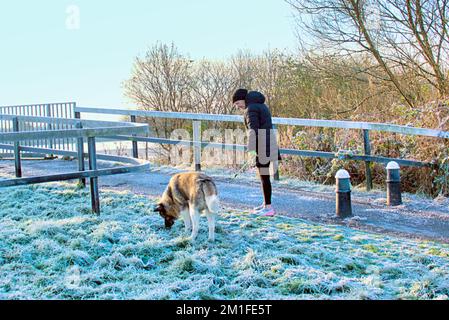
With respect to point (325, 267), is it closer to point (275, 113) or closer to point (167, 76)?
point (275, 113)

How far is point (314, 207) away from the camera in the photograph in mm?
9031

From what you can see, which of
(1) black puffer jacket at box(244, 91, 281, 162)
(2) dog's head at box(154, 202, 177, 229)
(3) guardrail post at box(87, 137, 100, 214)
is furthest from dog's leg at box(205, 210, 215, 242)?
(3) guardrail post at box(87, 137, 100, 214)

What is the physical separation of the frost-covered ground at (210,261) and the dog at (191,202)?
0.18 metres

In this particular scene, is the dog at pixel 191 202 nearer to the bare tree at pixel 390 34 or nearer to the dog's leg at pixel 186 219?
the dog's leg at pixel 186 219

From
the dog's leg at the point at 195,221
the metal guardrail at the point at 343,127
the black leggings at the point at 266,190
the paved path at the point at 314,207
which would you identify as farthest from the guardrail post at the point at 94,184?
the metal guardrail at the point at 343,127

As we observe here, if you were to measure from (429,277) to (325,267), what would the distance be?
0.99 metres

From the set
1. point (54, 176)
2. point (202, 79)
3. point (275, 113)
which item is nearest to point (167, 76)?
point (202, 79)

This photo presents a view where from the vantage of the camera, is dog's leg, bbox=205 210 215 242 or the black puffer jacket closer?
dog's leg, bbox=205 210 215 242

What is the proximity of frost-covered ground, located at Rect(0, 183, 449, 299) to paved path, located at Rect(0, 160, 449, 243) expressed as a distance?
0.58 m

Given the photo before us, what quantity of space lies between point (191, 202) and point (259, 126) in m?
2.15

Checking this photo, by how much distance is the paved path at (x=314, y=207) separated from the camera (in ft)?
25.5

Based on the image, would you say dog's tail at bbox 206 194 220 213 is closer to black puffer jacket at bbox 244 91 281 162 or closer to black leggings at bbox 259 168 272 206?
black leggings at bbox 259 168 272 206

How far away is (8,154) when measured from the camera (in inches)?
682

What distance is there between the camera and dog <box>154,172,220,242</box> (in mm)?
6578
